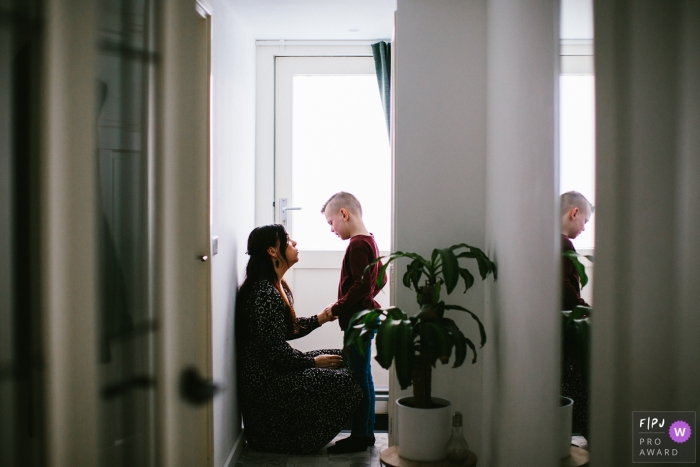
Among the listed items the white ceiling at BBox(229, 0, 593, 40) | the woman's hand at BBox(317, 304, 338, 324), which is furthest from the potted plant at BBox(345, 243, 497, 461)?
the white ceiling at BBox(229, 0, 593, 40)

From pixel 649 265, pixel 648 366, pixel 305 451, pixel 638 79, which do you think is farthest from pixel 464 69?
pixel 305 451

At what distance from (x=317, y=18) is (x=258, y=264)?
1.32 meters

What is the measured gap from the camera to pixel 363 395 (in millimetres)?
2904

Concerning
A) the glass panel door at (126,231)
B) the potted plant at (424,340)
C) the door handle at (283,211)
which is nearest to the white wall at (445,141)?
the potted plant at (424,340)

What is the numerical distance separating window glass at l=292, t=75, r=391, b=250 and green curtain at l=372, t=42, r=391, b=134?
0.17 m

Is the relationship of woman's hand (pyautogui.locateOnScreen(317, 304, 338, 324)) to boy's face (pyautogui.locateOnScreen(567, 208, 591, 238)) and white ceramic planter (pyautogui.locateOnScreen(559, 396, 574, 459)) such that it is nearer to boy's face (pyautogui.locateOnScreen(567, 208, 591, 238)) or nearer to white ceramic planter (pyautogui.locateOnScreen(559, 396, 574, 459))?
white ceramic planter (pyautogui.locateOnScreen(559, 396, 574, 459))

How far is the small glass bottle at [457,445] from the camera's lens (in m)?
2.20

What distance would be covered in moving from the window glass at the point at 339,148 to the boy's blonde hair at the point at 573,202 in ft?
6.53

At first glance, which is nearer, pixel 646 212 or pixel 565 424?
pixel 646 212

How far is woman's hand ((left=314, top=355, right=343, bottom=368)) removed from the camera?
294 cm

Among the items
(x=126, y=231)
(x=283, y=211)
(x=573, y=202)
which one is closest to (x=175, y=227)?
(x=126, y=231)

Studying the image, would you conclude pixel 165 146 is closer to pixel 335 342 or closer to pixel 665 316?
pixel 665 316

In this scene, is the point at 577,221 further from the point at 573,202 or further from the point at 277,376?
the point at 277,376

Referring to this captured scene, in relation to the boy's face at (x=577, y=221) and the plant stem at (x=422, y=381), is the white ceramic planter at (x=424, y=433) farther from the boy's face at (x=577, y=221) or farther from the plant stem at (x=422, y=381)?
the boy's face at (x=577, y=221)
